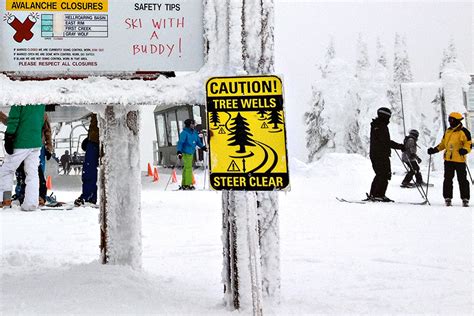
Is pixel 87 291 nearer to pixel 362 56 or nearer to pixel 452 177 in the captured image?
pixel 452 177

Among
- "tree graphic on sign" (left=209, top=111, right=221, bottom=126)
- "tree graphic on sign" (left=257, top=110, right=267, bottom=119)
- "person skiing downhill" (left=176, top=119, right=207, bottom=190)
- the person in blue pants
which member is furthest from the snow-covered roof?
"person skiing downhill" (left=176, top=119, right=207, bottom=190)

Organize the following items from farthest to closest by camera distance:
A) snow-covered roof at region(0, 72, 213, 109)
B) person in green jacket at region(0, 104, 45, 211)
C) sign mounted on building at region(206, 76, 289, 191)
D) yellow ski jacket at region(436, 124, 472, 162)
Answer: yellow ski jacket at region(436, 124, 472, 162) → person in green jacket at region(0, 104, 45, 211) → snow-covered roof at region(0, 72, 213, 109) → sign mounted on building at region(206, 76, 289, 191)

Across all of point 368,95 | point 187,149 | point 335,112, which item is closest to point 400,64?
point 368,95

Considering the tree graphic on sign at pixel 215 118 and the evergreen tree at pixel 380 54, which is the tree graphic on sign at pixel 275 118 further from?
the evergreen tree at pixel 380 54

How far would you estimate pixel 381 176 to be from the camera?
Answer: 11047 mm

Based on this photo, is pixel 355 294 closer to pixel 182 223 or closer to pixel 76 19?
pixel 76 19

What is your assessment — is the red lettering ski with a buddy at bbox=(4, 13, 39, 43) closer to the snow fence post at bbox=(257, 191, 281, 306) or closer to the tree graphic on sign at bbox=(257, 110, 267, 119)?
the tree graphic on sign at bbox=(257, 110, 267, 119)

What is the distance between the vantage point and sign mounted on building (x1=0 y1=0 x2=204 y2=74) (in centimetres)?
320

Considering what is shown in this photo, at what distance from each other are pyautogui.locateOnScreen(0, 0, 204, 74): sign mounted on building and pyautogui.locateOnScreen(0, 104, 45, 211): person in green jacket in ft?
13.6

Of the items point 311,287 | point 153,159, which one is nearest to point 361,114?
point 153,159

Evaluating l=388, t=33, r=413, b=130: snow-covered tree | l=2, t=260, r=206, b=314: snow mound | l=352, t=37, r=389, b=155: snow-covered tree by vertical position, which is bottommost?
l=2, t=260, r=206, b=314: snow mound

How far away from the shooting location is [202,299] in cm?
334

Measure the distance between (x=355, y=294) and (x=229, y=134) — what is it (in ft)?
4.85

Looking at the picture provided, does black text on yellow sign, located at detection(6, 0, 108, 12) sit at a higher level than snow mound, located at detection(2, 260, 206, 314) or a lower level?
higher
